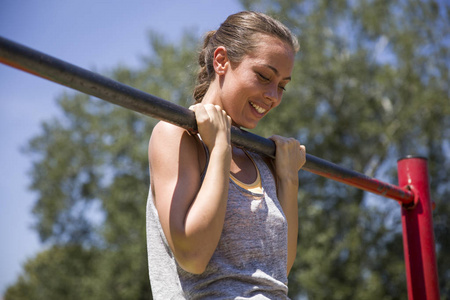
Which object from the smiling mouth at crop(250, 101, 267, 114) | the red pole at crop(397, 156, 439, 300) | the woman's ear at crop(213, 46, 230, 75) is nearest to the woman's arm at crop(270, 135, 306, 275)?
the smiling mouth at crop(250, 101, 267, 114)

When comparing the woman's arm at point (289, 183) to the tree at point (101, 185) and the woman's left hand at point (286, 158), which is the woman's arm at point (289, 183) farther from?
the tree at point (101, 185)

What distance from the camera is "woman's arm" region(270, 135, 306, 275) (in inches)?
56.0

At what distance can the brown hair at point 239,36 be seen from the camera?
1.39 meters

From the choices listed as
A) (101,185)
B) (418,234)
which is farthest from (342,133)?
(418,234)

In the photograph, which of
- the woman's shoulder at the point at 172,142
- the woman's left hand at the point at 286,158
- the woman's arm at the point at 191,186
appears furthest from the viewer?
the woman's left hand at the point at 286,158

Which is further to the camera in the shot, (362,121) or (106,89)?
(362,121)

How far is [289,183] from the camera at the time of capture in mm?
1441

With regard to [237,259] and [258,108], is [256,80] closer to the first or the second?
[258,108]

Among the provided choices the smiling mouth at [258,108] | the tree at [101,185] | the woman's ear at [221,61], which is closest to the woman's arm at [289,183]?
the smiling mouth at [258,108]

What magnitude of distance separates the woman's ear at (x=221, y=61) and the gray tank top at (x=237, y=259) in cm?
34

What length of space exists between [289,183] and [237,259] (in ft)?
1.15

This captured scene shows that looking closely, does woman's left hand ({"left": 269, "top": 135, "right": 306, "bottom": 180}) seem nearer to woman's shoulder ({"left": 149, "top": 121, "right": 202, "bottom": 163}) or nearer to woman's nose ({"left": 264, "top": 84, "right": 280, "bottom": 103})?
woman's nose ({"left": 264, "top": 84, "right": 280, "bottom": 103})

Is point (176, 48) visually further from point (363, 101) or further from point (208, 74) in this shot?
point (208, 74)

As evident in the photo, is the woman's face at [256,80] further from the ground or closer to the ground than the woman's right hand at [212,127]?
further from the ground
